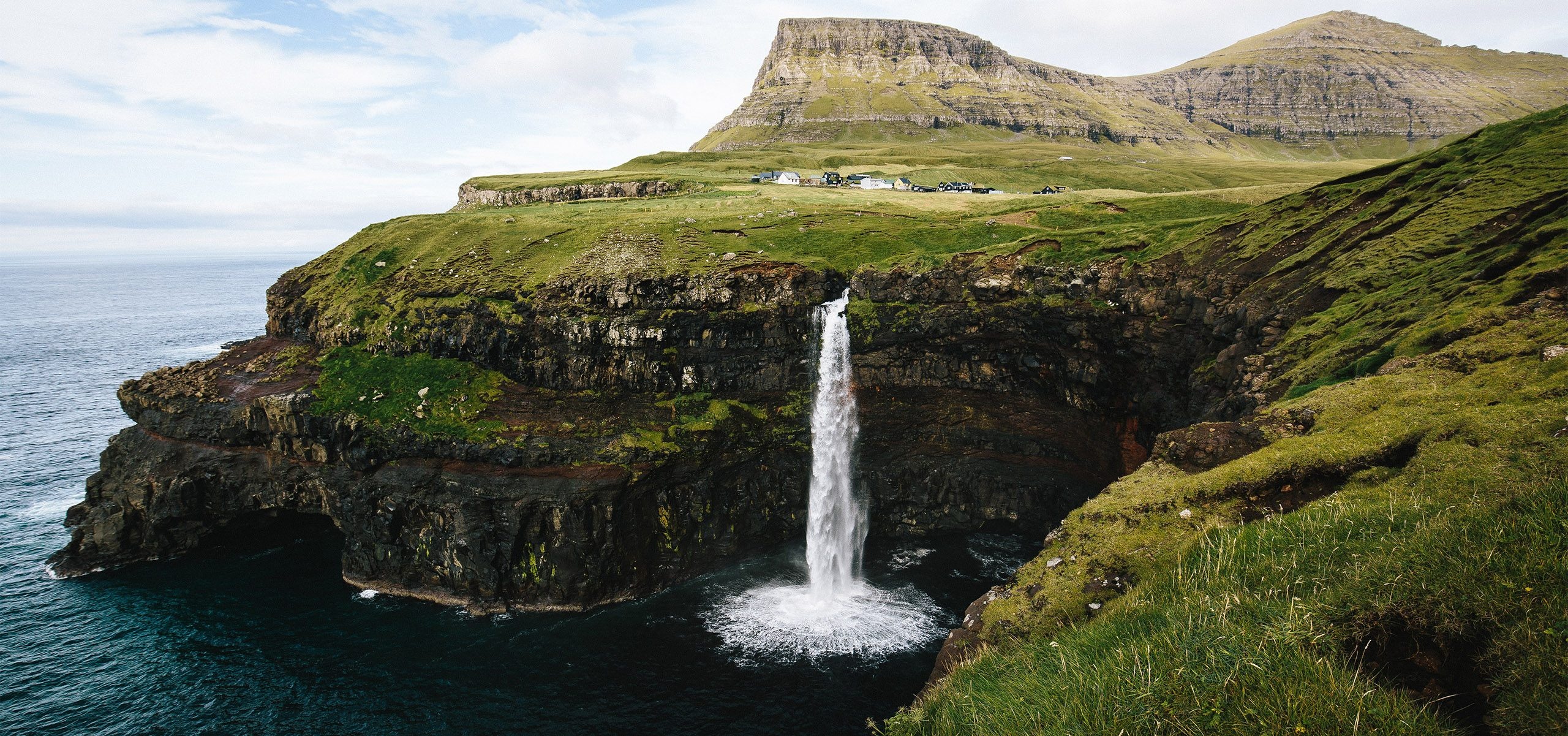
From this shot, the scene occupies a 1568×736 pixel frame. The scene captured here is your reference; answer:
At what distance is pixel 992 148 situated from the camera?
423 feet

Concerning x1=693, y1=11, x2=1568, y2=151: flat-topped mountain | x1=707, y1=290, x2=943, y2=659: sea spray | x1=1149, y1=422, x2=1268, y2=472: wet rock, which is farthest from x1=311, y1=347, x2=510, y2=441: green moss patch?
x1=693, y1=11, x2=1568, y2=151: flat-topped mountain

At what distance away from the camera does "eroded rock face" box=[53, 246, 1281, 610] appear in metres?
35.8

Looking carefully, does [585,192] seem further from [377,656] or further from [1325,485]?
[1325,485]

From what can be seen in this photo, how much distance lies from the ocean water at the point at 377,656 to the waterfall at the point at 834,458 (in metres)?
1.48

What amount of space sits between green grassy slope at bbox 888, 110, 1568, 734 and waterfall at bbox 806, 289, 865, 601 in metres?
22.9

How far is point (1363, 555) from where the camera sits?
9.38m

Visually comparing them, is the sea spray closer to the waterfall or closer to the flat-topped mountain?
the waterfall

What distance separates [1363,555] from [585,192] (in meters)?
75.9

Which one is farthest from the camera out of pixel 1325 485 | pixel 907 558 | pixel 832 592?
pixel 907 558

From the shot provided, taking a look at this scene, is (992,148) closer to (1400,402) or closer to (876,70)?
(876,70)

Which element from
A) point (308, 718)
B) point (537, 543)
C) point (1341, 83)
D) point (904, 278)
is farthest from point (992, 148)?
point (1341, 83)

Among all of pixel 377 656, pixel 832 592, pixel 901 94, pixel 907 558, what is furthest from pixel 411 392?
pixel 901 94

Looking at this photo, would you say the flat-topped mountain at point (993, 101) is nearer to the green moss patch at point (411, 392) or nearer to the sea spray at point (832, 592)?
the green moss patch at point (411, 392)

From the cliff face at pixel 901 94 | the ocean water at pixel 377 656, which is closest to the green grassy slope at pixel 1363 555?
the ocean water at pixel 377 656
